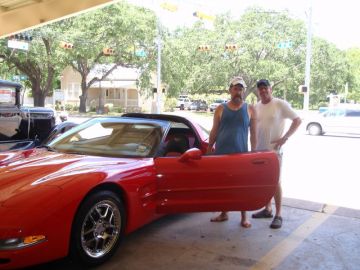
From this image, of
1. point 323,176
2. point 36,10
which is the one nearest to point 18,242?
point 323,176

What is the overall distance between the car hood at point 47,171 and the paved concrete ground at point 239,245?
76 centimetres

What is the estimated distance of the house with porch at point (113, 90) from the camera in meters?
50.2

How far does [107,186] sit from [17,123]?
19.7 ft

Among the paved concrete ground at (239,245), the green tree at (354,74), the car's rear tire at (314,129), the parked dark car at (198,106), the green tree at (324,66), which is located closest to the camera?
the paved concrete ground at (239,245)

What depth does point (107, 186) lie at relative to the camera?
3.73 metres

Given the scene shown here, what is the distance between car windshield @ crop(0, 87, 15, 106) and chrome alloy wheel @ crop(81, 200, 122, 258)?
5.99 meters

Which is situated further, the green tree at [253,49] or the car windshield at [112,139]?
the green tree at [253,49]

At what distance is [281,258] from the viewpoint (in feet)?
13.2

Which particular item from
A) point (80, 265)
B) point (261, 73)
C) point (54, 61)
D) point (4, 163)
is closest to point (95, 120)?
point (4, 163)

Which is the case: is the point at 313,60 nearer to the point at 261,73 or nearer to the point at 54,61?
the point at 261,73

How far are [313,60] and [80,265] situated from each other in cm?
4569

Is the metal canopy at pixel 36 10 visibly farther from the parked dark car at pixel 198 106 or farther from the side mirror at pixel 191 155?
the parked dark car at pixel 198 106

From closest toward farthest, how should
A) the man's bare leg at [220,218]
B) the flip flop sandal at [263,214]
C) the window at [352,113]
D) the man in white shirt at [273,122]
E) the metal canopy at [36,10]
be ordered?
the man in white shirt at [273,122] < the man's bare leg at [220,218] < the flip flop sandal at [263,214] < the metal canopy at [36,10] < the window at [352,113]

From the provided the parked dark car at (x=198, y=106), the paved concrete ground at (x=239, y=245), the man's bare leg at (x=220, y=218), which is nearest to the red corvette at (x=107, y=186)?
the paved concrete ground at (x=239, y=245)
